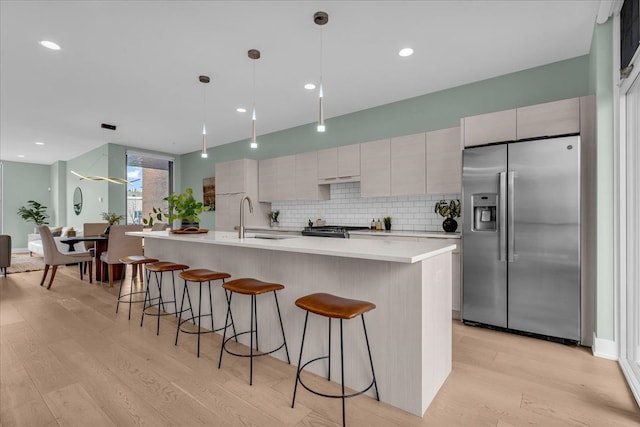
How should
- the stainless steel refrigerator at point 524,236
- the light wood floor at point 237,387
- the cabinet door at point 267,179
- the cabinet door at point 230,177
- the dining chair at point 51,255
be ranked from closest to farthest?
the light wood floor at point 237,387
the stainless steel refrigerator at point 524,236
the dining chair at point 51,255
the cabinet door at point 267,179
the cabinet door at point 230,177

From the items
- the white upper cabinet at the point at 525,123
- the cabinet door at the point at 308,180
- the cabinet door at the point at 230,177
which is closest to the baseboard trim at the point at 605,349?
the white upper cabinet at the point at 525,123

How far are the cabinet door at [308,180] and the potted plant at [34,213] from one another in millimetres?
9056

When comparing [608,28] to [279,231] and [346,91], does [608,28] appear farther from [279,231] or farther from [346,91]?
[279,231]

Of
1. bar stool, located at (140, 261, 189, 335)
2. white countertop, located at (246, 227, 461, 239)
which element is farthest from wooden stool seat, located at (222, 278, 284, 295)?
white countertop, located at (246, 227, 461, 239)

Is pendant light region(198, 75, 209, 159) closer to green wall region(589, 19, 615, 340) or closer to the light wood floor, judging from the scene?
the light wood floor

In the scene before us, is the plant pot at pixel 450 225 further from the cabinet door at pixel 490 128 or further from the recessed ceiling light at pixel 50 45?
the recessed ceiling light at pixel 50 45

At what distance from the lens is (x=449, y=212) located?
393 centimetres

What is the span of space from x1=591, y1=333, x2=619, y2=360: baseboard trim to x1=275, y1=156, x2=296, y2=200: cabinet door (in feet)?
13.5

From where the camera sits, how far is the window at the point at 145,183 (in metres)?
7.63

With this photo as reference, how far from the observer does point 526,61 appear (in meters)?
3.29

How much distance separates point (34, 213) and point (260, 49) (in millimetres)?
10310

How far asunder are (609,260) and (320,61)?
123 inches

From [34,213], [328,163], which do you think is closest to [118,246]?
[328,163]

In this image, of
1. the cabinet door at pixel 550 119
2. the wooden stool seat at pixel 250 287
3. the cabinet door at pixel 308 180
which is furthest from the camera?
the cabinet door at pixel 308 180
